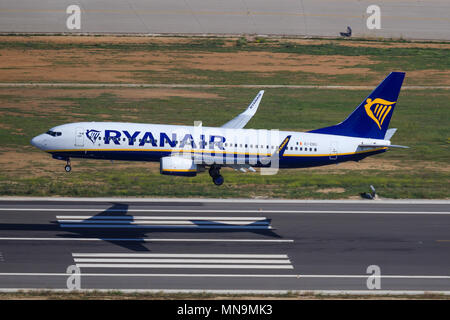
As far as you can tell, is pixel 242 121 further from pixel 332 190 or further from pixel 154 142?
pixel 332 190

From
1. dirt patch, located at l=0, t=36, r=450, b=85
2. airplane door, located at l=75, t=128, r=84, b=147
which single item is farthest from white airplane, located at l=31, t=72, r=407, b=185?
dirt patch, located at l=0, t=36, r=450, b=85

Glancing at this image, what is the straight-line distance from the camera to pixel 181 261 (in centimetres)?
4822

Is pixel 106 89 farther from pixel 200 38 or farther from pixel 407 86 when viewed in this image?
pixel 407 86

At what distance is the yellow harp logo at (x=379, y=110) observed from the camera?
201 ft

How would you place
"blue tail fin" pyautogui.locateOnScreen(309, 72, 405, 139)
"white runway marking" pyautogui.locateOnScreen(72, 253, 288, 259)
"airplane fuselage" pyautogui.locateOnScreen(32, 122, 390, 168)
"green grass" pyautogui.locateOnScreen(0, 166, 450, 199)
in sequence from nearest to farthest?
1. "white runway marking" pyautogui.locateOnScreen(72, 253, 288, 259)
2. "airplane fuselage" pyautogui.locateOnScreen(32, 122, 390, 168)
3. "blue tail fin" pyautogui.locateOnScreen(309, 72, 405, 139)
4. "green grass" pyautogui.locateOnScreen(0, 166, 450, 199)

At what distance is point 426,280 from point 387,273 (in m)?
2.60

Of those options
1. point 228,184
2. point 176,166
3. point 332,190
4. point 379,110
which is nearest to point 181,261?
point 176,166

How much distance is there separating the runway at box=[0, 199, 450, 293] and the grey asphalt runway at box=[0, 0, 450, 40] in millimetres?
69603

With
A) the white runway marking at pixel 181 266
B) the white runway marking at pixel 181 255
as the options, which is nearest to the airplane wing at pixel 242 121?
the white runway marking at pixel 181 255

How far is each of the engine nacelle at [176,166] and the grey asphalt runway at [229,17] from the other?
244 feet

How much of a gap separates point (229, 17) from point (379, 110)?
74.7m

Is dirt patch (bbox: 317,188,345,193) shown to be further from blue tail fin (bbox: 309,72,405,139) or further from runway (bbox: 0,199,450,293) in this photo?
blue tail fin (bbox: 309,72,405,139)

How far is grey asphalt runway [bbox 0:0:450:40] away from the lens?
127m

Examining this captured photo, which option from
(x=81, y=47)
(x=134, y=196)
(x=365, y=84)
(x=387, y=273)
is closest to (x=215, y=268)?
(x=387, y=273)
